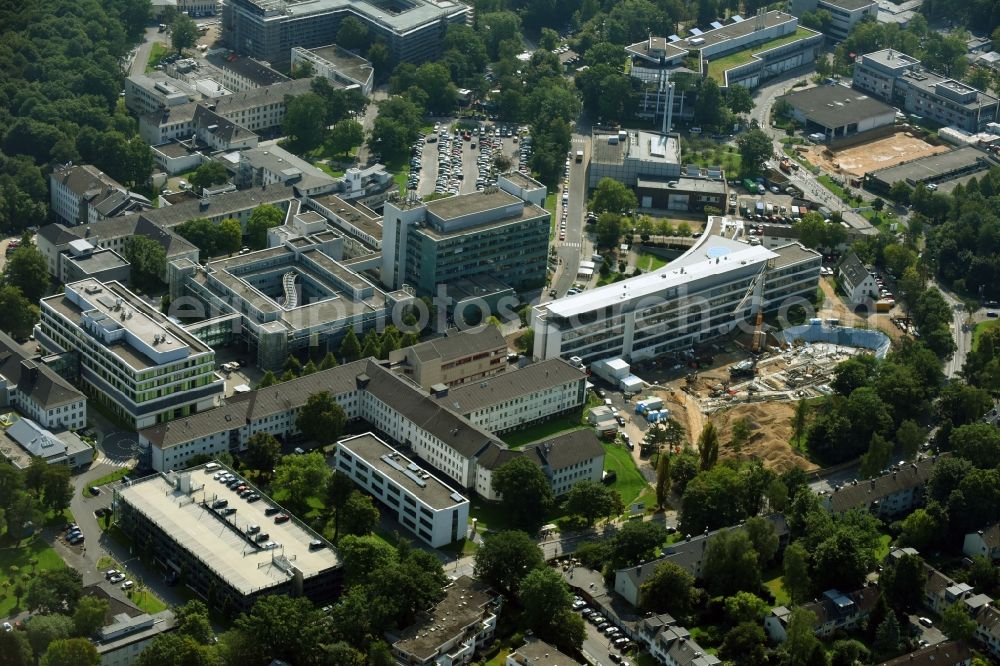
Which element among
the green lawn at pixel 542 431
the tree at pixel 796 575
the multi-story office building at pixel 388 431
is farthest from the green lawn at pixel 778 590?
the green lawn at pixel 542 431

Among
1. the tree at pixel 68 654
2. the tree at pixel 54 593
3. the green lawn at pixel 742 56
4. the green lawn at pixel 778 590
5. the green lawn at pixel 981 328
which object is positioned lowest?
the green lawn at pixel 981 328

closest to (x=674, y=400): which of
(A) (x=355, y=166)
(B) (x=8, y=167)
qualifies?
(A) (x=355, y=166)

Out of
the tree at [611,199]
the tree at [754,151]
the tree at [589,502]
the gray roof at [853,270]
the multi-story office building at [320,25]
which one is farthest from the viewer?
the multi-story office building at [320,25]

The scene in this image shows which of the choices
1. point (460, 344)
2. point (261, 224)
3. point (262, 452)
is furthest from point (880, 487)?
point (261, 224)

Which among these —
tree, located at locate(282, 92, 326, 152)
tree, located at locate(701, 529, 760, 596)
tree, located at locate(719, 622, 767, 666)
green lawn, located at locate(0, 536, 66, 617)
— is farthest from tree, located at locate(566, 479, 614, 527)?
tree, located at locate(282, 92, 326, 152)

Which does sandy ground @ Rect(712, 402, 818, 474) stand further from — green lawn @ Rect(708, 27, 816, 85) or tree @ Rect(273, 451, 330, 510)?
green lawn @ Rect(708, 27, 816, 85)

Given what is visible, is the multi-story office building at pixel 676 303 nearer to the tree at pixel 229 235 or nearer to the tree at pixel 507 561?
the tree at pixel 507 561

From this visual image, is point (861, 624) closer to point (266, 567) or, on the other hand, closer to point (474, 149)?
point (266, 567)
